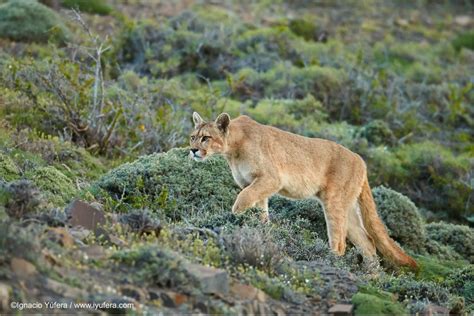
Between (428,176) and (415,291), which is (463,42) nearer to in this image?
(428,176)

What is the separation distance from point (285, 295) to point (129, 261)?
1489 mm

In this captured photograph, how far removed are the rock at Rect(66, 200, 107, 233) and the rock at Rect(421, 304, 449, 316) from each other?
3256 mm

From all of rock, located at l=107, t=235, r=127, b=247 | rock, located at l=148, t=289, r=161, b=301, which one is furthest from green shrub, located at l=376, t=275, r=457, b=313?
rock, located at l=148, t=289, r=161, b=301

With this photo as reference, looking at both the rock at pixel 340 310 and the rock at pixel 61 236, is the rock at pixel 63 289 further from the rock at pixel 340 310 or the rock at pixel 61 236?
the rock at pixel 340 310

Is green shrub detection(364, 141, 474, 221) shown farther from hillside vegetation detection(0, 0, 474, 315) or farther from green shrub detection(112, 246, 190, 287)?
green shrub detection(112, 246, 190, 287)

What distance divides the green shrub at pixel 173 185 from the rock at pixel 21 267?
405 centimetres

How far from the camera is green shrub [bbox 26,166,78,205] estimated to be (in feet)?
35.3

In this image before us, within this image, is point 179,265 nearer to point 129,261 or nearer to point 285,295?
point 129,261

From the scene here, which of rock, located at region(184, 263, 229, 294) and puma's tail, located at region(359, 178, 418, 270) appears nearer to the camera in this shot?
rock, located at region(184, 263, 229, 294)

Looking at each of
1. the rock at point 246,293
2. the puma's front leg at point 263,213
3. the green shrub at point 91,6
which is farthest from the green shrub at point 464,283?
the green shrub at point 91,6

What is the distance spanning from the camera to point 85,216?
8.48m

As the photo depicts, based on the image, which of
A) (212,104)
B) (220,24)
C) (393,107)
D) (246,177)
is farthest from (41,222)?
(220,24)

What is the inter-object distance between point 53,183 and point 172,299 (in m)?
4.34

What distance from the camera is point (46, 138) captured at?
13906 millimetres
